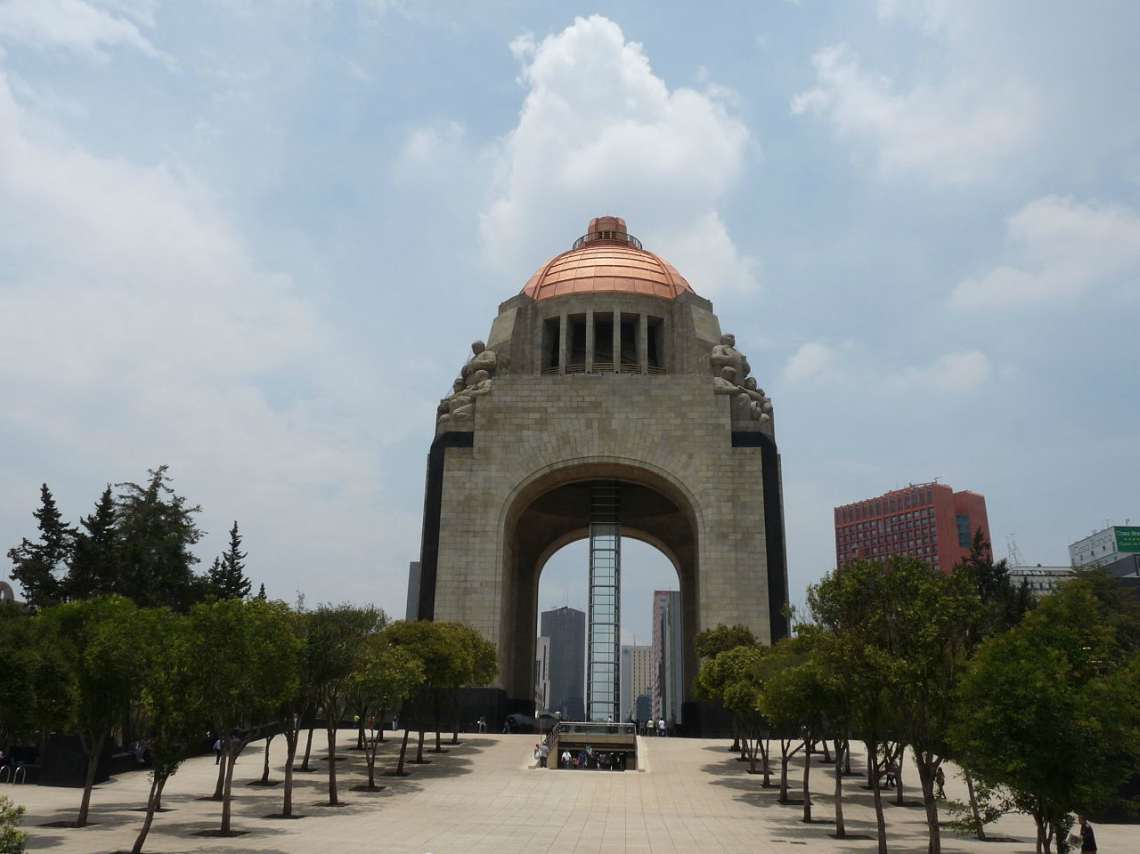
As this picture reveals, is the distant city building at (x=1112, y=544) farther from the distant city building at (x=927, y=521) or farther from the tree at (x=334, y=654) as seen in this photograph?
the tree at (x=334, y=654)

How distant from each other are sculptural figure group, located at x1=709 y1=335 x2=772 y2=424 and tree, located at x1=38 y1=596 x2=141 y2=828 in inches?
1151

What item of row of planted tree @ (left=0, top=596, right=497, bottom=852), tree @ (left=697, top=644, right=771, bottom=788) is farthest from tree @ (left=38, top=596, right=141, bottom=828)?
tree @ (left=697, top=644, right=771, bottom=788)

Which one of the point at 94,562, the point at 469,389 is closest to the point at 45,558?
the point at 94,562

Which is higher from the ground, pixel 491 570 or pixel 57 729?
pixel 491 570

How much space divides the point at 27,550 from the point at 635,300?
104 ft

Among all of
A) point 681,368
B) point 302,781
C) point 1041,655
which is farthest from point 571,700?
point 1041,655

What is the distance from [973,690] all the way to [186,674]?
12.9 meters

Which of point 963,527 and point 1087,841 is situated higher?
point 963,527

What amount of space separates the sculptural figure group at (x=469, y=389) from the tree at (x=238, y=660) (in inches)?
962

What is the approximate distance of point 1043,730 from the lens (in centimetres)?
1152

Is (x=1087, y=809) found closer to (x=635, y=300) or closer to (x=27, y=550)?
(x=635, y=300)

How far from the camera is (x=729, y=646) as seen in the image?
3089cm

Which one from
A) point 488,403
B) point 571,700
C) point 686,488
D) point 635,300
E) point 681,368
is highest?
point 635,300

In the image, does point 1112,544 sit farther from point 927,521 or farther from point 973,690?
point 973,690
